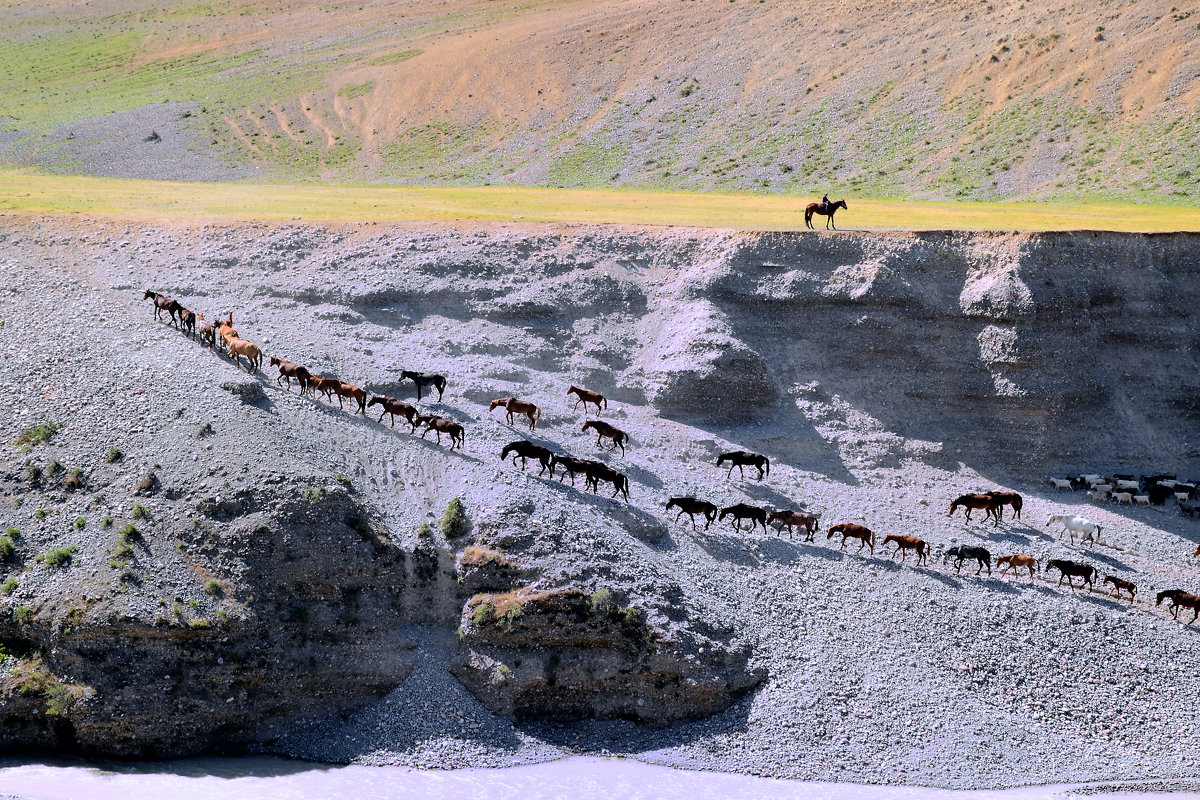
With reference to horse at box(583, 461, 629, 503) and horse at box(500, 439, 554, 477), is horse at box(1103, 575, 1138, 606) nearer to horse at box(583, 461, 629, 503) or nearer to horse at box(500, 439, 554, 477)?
horse at box(583, 461, 629, 503)

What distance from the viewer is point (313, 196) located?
55.1 m

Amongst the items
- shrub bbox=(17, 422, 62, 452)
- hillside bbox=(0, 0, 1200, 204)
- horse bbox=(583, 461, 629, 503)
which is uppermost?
hillside bbox=(0, 0, 1200, 204)

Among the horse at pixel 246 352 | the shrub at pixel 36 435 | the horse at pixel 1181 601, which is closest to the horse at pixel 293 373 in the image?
the horse at pixel 246 352

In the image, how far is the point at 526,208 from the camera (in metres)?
52.8

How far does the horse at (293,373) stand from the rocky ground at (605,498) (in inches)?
28.4

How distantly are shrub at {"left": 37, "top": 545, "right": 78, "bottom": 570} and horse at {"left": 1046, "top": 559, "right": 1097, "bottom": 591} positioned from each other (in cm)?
2564

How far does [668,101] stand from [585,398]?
46.0m

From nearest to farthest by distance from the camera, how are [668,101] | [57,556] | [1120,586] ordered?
[57,556] < [1120,586] < [668,101]

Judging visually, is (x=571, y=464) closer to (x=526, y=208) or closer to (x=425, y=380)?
(x=425, y=380)

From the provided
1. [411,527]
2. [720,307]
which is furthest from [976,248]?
[411,527]

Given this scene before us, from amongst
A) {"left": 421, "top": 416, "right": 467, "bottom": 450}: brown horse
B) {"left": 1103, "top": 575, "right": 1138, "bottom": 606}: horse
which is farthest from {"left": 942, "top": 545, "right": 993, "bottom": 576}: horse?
{"left": 421, "top": 416, "right": 467, "bottom": 450}: brown horse

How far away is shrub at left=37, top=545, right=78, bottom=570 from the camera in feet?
99.5

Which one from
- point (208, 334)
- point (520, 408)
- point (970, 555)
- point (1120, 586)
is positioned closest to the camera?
point (1120, 586)

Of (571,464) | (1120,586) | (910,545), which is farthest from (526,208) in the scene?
(1120,586)
